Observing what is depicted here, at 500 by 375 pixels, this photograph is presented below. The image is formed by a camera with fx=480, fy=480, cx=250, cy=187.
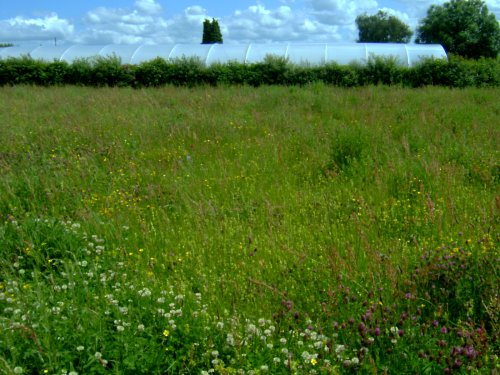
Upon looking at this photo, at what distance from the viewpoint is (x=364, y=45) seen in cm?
2464

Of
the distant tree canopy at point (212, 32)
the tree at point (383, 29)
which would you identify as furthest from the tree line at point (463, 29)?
the tree at point (383, 29)

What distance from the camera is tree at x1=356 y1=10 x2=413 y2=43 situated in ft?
288

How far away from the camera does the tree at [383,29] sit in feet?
288

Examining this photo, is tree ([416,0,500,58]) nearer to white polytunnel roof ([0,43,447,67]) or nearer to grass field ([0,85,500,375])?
Result: white polytunnel roof ([0,43,447,67])

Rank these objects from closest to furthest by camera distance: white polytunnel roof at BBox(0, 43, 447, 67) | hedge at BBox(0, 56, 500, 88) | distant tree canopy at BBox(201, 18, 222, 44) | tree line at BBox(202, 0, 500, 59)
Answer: hedge at BBox(0, 56, 500, 88), white polytunnel roof at BBox(0, 43, 447, 67), distant tree canopy at BBox(201, 18, 222, 44), tree line at BBox(202, 0, 500, 59)

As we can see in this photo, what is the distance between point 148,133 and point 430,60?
1393cm

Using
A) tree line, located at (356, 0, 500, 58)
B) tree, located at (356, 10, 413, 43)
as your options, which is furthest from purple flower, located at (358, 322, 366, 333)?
tree, located at (356, 10, 413, 43)

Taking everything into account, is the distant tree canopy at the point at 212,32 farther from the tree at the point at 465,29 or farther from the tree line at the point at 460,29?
the tree at the point at 465,29

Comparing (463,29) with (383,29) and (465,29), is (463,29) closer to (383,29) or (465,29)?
(465,29)

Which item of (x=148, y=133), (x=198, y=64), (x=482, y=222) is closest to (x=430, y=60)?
(x=198, y=64)

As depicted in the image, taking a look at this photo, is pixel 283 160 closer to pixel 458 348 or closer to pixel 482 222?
pixel 482 222

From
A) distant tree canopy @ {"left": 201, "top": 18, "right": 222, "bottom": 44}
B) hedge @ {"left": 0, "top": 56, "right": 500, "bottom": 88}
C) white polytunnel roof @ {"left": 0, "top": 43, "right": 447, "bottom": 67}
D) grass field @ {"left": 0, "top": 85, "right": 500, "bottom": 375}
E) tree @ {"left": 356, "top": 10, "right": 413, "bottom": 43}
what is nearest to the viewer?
grass field @ {"left": 0, "top": 85, "right": 500, "bottom": 375}

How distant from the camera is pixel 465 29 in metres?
46.3

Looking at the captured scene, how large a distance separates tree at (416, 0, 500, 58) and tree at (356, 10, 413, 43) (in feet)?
127
